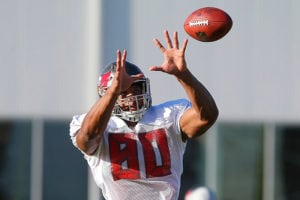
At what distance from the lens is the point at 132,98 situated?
5473 millimetres

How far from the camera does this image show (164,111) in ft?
18.6

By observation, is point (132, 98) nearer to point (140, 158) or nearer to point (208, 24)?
point (140, 158)

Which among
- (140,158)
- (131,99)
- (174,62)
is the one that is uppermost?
(174,62)

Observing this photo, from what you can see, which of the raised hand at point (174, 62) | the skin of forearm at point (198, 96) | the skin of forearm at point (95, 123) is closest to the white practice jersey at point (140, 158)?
the skin of forearm at point (95, 123)

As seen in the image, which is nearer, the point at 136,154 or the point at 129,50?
the point at 136,154

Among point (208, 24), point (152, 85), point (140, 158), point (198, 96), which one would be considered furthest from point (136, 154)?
point (152, 85)

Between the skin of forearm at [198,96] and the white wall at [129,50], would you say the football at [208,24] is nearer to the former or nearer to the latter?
the skin of forearm at [198,96]

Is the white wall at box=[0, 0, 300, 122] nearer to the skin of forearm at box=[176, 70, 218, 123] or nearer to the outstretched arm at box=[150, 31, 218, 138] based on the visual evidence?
the outstretched arm at box=[150, 31, 218, 138]

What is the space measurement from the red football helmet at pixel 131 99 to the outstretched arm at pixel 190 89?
0.21m

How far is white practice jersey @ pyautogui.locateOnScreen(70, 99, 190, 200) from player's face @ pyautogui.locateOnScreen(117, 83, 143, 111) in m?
0.13

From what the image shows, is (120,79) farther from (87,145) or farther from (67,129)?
(67,129)

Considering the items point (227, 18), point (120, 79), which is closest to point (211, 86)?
point (227, 18)

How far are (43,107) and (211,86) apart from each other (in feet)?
5.37

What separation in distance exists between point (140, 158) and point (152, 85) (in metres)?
5.01
